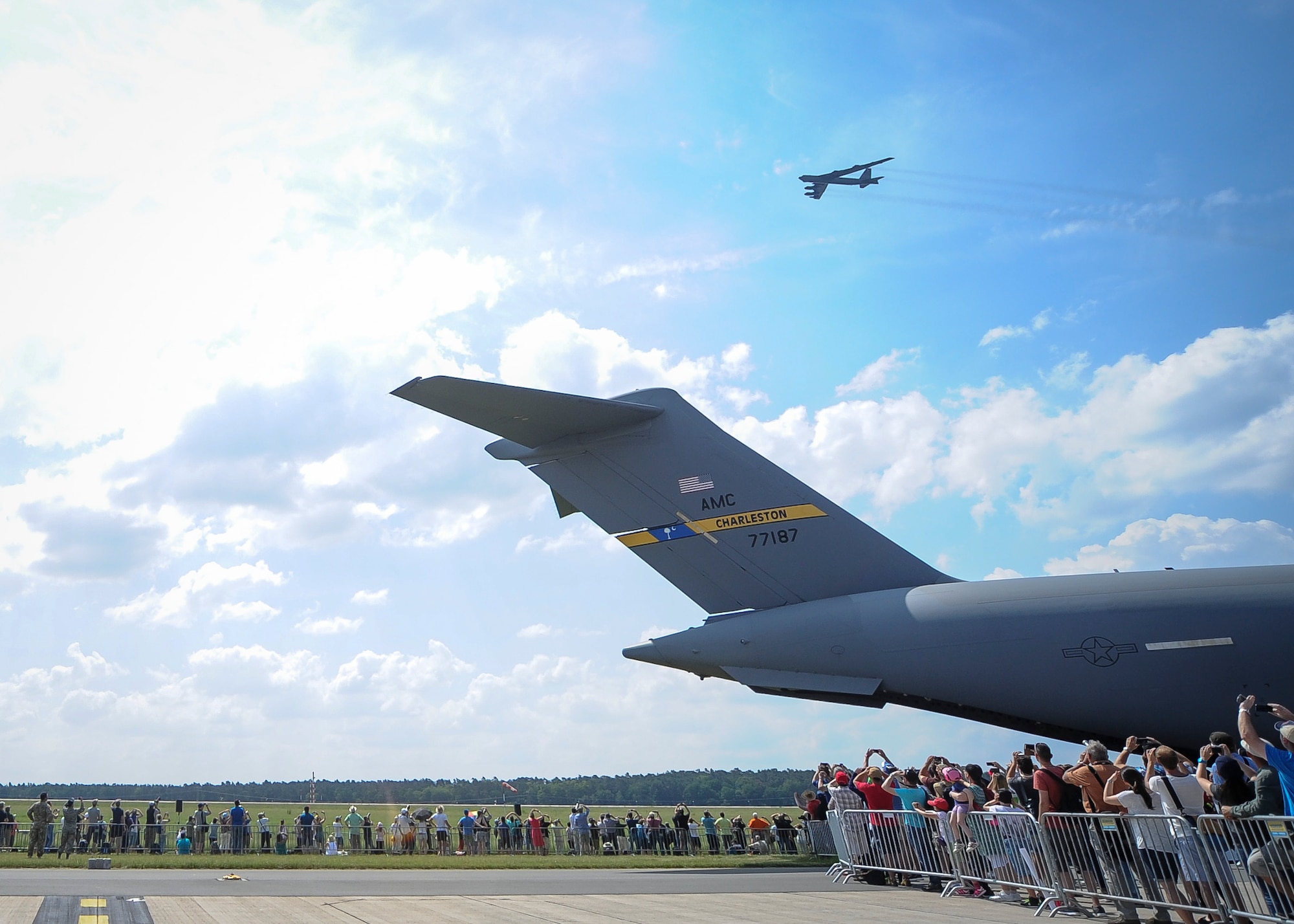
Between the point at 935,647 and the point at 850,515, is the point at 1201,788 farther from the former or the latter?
the point at 850,515

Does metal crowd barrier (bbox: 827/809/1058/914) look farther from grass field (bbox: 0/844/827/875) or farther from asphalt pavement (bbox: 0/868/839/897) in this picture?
grass field (bbox: 0/844/827/875)

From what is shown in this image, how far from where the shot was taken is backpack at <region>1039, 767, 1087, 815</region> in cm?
865

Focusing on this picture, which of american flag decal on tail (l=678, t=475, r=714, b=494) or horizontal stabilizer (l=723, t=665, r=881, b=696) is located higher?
american flag decal on tail (l=678, t=475, r=714, b=494)

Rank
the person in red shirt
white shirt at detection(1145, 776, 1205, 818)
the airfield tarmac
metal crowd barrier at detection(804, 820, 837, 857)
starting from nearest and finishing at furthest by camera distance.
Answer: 1. the airfield tarmac
2. white shirt at detection(1145, 776, 1205, 818)
3. the person in red shirt
4. metal crowd barrier at detection(804, 820, 837, 857)

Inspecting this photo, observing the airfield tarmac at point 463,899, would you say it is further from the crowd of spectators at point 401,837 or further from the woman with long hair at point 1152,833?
the crowd of spectators at point 401,837

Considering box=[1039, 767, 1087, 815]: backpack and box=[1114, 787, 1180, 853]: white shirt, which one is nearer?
box=[1114, 787, 1180, 853]: white shirt

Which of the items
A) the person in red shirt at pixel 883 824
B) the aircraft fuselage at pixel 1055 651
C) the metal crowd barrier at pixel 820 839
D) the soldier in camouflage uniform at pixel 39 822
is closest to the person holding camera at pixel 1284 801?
the person in red shirt at pixel 883 824

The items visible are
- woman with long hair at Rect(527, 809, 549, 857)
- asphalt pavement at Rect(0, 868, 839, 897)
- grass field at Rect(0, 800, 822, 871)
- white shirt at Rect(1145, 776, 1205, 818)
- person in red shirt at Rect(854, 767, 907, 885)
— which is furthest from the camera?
woman with long hair at Rect(527, 809, 549, 857)

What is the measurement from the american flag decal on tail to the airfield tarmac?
188 inches

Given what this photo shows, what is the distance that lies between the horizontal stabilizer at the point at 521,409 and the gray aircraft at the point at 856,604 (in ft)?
0.08

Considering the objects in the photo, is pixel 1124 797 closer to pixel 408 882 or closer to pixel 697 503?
pixel 697 503

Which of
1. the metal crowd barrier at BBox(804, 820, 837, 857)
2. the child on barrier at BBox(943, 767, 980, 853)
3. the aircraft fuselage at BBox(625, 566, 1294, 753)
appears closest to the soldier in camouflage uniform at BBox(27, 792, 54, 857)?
the aircraft fuselage at BBox(625, 566, 1294, 753)

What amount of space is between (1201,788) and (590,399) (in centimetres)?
799

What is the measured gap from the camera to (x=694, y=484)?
43.3ft
